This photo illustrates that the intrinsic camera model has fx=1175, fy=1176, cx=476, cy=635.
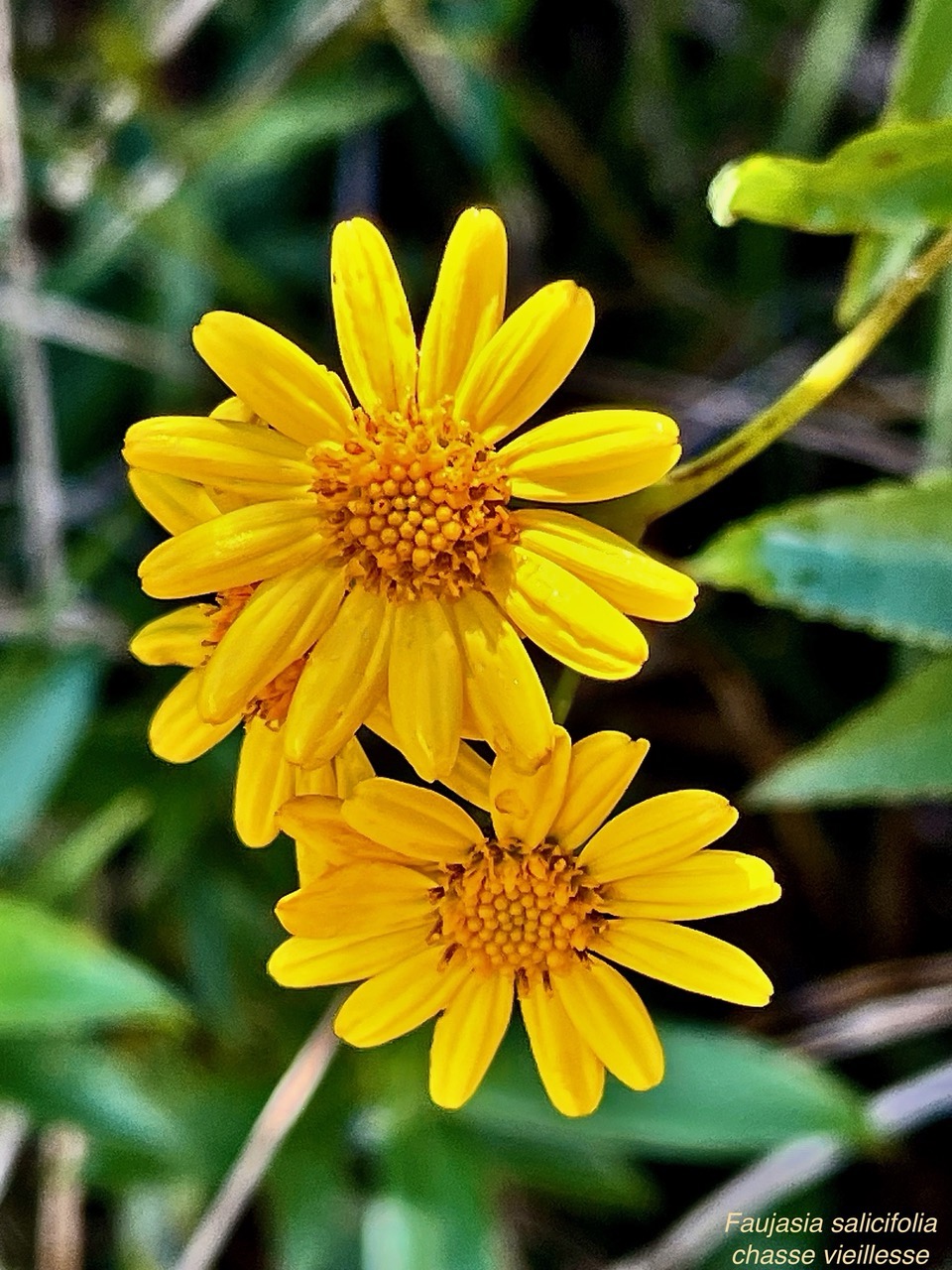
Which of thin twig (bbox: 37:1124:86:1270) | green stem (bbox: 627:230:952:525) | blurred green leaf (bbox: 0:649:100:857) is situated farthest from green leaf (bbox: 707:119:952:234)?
thin twig (bbox: 37:1124:86:1270)

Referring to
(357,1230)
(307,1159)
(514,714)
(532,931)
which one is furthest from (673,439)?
(357,1230)

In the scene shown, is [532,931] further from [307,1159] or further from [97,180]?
[97,180]

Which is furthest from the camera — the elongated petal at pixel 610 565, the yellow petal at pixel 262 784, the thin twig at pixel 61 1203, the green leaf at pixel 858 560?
the thin twig at pixel 61 1203

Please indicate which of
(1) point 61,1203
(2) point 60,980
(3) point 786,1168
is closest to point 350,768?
(2) point 60,980

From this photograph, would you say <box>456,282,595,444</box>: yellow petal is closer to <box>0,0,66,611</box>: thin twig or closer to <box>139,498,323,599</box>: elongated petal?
<box>139,498,323,599</box>: elongated petal

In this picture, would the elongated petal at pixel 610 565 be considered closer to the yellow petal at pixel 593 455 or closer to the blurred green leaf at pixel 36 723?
the yellow petal at pixel 593 455

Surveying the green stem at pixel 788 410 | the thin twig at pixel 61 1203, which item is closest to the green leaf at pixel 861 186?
the green stem at pixel 788 410
